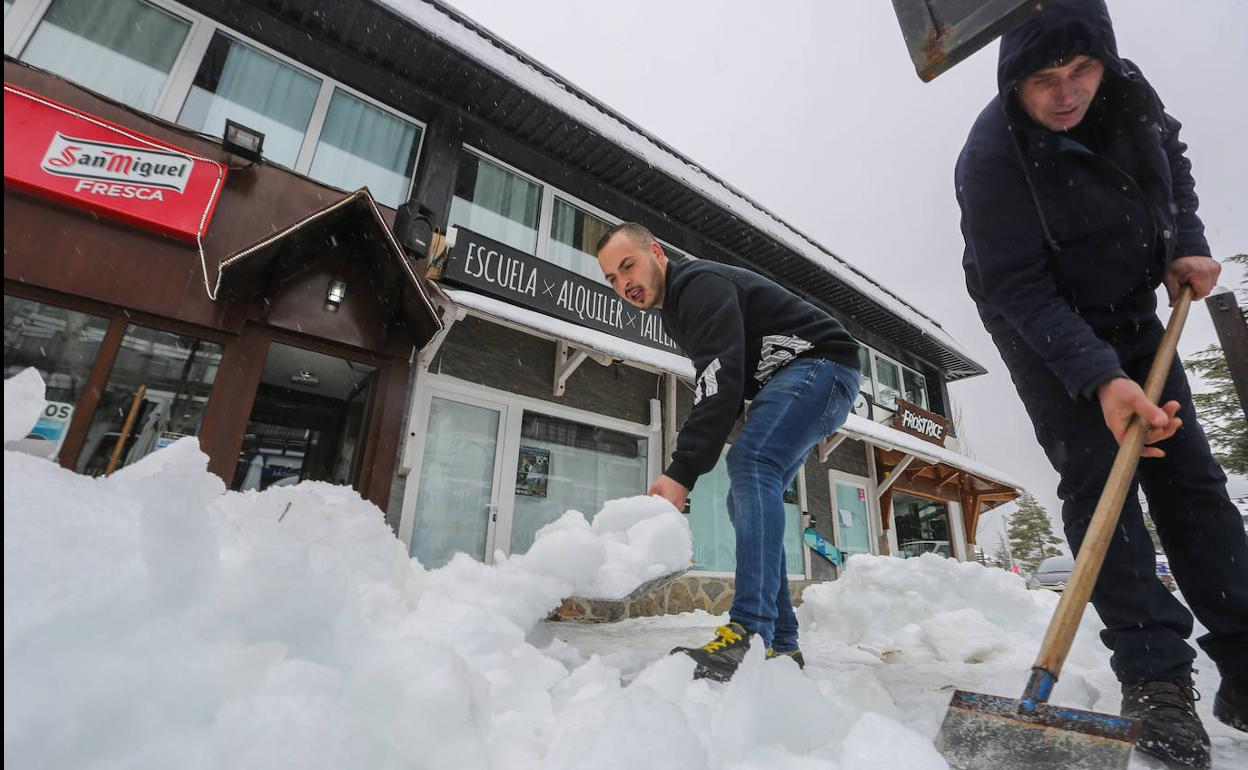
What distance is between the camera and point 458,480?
16.1 ft

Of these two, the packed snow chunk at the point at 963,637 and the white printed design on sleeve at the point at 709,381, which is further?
the packed snow chunk at the point at 963,637

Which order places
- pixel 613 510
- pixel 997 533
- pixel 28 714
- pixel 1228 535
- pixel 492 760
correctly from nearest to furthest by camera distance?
pixel 28 714 → pixel 492 760 → pixel 1228 535 → pixel 613 510 → pixel 997 533

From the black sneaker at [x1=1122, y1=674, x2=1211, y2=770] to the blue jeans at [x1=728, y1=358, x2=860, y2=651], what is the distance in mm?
905

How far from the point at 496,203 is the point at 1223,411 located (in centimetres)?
2196

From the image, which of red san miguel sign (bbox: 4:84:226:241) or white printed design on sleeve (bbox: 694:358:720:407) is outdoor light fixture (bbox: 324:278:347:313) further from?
white printed design on sleeve (bbox: 694:358:720:407)

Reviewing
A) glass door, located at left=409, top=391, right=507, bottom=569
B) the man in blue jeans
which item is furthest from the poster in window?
the man in blue jeans

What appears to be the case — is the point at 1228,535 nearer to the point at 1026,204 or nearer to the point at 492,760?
the point at 1026,204

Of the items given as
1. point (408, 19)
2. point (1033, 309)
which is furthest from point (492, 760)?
point (408, 19)

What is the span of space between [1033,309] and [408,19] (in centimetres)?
514

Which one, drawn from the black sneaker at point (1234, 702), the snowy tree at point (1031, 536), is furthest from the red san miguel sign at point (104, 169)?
the snowy tree at point (1031, 536)

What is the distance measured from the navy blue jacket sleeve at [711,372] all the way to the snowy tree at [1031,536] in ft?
140

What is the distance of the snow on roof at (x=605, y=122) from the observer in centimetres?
520

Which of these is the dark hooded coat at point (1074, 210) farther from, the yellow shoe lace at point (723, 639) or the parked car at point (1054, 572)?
the parked car at point (1054, 572)

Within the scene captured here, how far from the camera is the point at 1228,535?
1659 mm
